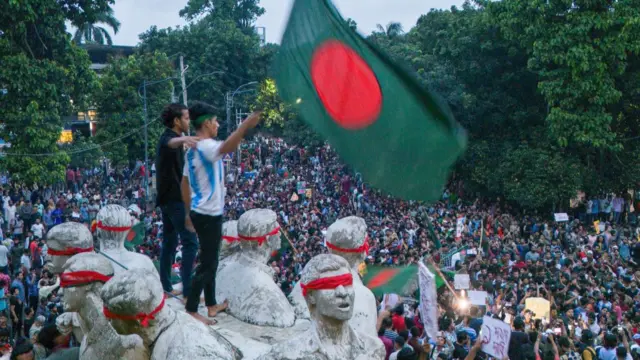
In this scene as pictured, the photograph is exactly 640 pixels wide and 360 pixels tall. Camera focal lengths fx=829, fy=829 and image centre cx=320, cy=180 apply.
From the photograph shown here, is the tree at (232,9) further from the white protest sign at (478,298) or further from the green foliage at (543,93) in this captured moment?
the white protest sign at (478,298)

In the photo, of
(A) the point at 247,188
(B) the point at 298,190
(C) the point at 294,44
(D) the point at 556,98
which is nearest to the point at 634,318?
(C) the point at 294,44

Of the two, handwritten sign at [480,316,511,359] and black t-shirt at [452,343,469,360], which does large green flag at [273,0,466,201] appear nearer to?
handwritten sign at [480,316,511,359]

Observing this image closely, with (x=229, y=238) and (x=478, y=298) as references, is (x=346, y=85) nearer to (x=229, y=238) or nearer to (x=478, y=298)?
(x=229, y=238)

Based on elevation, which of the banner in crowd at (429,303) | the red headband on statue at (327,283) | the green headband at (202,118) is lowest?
the banner in crowd at (429,303)

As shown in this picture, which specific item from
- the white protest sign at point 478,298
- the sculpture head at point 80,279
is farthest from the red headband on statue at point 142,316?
the white protest sign at point 478,298

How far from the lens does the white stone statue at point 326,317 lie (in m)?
4.76

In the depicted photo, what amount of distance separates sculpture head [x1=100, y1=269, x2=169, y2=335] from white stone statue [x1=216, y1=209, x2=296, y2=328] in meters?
1.97

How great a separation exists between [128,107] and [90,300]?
113 feet

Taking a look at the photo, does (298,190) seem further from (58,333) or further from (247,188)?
(58,333)

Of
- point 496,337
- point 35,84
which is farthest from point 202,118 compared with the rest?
point 35,84

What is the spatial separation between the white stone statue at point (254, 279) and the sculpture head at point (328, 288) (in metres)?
Result: 1.75

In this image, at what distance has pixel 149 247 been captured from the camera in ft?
57.8

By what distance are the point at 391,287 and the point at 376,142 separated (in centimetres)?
421

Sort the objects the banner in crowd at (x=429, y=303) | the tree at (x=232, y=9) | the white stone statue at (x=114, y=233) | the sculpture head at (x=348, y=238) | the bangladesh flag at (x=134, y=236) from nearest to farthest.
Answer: the sculpture head at (x=348, y=238)
the white stone statue at (x=114, y=233)
the banner in crowd at (x=429, y=303)
the bangladesh flag at (x=134, y=236)
the tree at (x=232, y=9)
